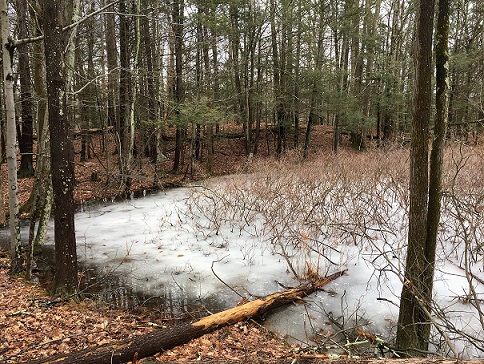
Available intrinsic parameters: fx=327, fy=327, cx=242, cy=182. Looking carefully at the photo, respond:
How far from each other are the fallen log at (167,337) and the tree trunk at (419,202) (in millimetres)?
1867

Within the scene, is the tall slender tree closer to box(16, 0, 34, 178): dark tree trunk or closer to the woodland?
the woodland

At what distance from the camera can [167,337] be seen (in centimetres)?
378

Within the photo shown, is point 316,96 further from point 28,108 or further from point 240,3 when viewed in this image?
point 28,108

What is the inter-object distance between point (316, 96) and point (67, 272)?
1549 centimetres

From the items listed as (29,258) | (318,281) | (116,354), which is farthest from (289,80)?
(116,354)

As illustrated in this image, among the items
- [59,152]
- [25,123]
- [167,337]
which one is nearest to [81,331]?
[167,337]

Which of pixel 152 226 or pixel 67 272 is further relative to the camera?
pixel 152 226

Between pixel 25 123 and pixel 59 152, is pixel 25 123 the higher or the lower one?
the higher one

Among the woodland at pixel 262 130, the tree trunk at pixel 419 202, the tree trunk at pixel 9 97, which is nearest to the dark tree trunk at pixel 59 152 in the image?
the woodland at pixel 262 130

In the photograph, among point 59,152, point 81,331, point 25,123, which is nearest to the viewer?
point 81,331

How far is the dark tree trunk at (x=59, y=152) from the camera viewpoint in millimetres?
4328

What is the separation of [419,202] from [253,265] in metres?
3.79

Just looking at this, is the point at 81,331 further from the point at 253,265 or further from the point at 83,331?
the point at 253,265

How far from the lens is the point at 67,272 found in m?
4.93
